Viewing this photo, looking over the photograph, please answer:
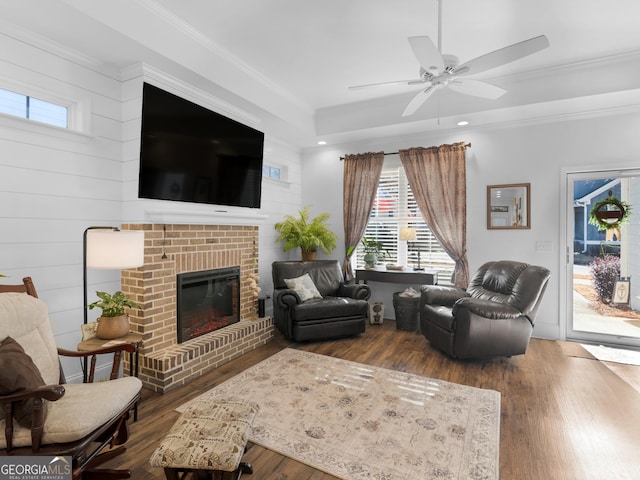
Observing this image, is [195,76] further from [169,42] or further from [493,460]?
[493,460]

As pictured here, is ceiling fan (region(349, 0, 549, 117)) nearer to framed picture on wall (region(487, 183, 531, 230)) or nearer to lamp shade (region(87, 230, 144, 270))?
framed picture on wall (region(487, 183, 531, 230))

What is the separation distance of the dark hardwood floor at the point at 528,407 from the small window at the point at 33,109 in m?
2.38

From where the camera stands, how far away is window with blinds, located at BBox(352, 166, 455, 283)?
199 inches

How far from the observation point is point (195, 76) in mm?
3238

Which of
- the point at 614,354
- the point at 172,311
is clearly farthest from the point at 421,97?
the point at 614,354

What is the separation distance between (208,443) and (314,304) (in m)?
2.54

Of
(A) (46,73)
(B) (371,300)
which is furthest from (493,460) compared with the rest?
(A) (46,73)

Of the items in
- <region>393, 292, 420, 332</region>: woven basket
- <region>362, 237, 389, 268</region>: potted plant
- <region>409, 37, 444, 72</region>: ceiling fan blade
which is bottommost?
<region>393, 292, 420, 332</region>: woven basket

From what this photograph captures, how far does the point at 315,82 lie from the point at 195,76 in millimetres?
1488

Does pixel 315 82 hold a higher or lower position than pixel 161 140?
higher

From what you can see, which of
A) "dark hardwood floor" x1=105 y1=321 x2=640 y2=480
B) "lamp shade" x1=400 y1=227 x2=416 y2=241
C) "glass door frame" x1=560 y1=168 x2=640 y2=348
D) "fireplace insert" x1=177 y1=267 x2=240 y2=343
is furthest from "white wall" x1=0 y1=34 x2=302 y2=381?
"glass door frame" x1=560 y1=168 x2=640 y2=348

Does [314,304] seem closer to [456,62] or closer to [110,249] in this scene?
[110,249]

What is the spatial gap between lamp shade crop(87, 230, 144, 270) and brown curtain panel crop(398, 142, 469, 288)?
3.85 m

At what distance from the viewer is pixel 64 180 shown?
2.77 metres
